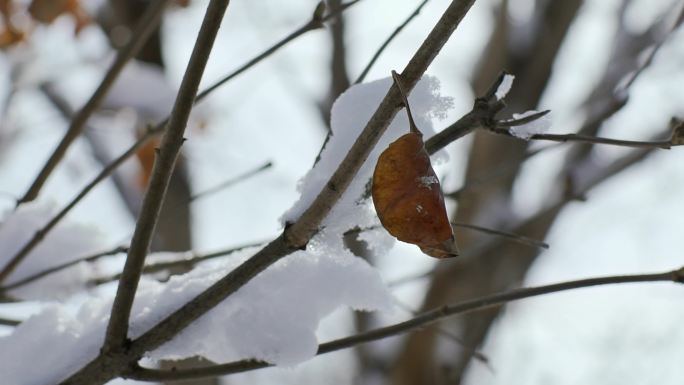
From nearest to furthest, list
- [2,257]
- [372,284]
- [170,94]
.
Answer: [372,284] < [2,257] < [170,94]

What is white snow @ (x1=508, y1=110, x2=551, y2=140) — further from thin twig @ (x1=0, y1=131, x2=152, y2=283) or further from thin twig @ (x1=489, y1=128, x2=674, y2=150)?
thin twig @ (x1=0, y1=131, x2=152, y2=283)

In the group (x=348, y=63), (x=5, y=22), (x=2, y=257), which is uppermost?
(x=348, y=63)

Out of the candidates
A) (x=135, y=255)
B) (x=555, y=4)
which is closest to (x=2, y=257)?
(x=135, y=255)

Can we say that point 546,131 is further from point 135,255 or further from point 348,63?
point 348,63

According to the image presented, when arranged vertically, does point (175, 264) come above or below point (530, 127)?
above

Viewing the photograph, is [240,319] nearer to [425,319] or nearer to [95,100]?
[425,319]

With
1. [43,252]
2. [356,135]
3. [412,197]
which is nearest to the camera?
[412,197]

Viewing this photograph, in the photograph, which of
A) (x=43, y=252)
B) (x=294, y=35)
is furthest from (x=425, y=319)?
(x=43, y=252)
